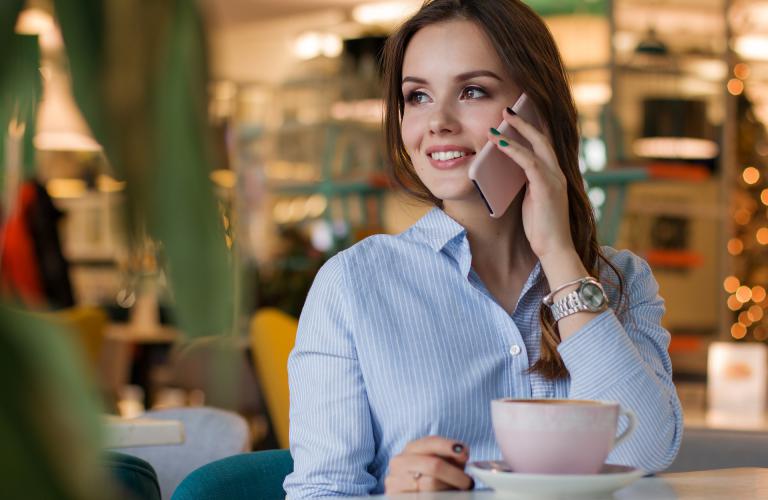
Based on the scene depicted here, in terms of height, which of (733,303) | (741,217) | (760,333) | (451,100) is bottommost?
(760,333)

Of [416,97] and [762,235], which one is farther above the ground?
[416,97]

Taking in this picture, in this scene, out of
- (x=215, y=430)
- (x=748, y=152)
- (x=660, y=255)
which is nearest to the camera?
(x=215, y=430)

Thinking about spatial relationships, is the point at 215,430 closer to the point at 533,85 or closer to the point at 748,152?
the point at 533,85

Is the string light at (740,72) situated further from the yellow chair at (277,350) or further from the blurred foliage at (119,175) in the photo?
the blurred foliage at (119,175)

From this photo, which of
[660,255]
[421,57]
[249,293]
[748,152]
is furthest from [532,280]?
[748,152]

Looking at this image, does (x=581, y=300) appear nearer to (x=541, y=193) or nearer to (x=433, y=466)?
(x=541, y=193)

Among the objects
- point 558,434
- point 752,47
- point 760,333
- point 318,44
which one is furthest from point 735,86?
point 558,434

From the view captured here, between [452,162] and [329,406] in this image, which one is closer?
[329,406]

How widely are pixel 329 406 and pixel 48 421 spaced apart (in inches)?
42.0

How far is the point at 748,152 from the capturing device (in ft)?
25.2

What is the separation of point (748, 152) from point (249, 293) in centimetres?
789

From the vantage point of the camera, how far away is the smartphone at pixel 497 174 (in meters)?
1.33

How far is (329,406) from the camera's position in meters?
1.27

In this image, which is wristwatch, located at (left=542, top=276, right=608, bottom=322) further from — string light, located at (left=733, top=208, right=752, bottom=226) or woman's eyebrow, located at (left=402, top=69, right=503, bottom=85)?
string light, located at (left=733, top=208, right=752, bottom=226)
